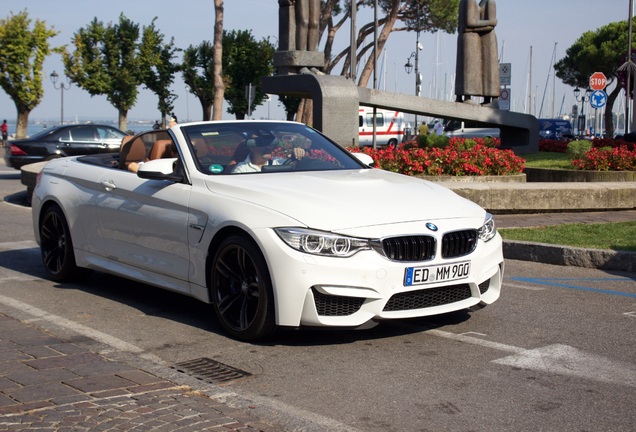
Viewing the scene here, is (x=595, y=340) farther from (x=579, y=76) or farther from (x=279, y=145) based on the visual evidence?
(x=579, y=76)

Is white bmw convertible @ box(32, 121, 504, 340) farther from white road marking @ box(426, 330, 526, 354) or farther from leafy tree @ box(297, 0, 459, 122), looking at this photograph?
leafy tree @ box(297, 0, 459, 122)

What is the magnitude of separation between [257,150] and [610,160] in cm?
1245

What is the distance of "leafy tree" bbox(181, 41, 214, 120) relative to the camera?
71.1m

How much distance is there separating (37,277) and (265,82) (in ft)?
46.8

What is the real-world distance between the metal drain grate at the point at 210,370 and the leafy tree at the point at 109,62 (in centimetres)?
6677

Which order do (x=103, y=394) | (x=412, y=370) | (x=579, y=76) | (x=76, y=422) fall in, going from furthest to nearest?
(x=579, y=76) → (x=412, y=370) → (x=103, y=394) → (x=76, y=422)

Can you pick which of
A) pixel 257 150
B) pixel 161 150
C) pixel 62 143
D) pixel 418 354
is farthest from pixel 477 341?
pixel 62 143

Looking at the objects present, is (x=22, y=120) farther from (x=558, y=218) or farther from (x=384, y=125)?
(x=558, y=218)

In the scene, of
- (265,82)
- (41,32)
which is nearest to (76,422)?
(265,82)

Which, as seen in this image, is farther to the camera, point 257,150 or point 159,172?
point 257,150

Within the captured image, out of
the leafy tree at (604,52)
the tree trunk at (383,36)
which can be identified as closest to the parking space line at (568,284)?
the tree trunk at (383,36)

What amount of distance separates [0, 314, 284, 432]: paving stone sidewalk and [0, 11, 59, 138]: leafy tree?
172ft

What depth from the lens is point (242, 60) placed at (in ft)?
232

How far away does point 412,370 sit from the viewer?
552cm
